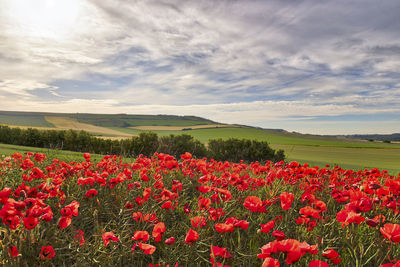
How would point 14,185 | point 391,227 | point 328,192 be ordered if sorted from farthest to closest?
point 328,192 < point 14,185 < point 391,227

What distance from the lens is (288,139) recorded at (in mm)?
55281

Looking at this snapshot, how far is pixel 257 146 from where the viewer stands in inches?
762

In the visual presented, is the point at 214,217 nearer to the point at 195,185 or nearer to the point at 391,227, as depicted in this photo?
the point at 391,227

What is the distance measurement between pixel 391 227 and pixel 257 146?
18.1 metres

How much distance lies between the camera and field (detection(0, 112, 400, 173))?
26.4 metres

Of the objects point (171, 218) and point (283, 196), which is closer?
point (283, 196)

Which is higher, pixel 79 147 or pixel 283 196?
pixel 283 196

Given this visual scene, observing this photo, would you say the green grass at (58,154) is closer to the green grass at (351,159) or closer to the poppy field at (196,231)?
the poppy field at (196,231)

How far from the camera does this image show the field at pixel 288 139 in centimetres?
2644

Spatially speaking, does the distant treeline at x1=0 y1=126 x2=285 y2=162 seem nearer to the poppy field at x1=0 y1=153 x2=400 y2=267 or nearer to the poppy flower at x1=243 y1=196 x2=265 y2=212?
the poppy field at x1=0 y1=153 x2=400 y2=267

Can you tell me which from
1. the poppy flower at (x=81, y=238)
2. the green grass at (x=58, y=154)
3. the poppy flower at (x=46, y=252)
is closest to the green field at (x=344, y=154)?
the poppy flower at (x=81, y=238)

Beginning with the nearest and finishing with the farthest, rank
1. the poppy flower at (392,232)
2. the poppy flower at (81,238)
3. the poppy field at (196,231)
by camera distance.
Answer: the poppy flower at (392,232) → the poppy field at (196,231) → the poppy flower at (81,238)

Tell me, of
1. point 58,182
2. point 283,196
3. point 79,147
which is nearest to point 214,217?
point 283,196

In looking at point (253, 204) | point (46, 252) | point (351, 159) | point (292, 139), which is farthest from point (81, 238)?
point (292, 139)
